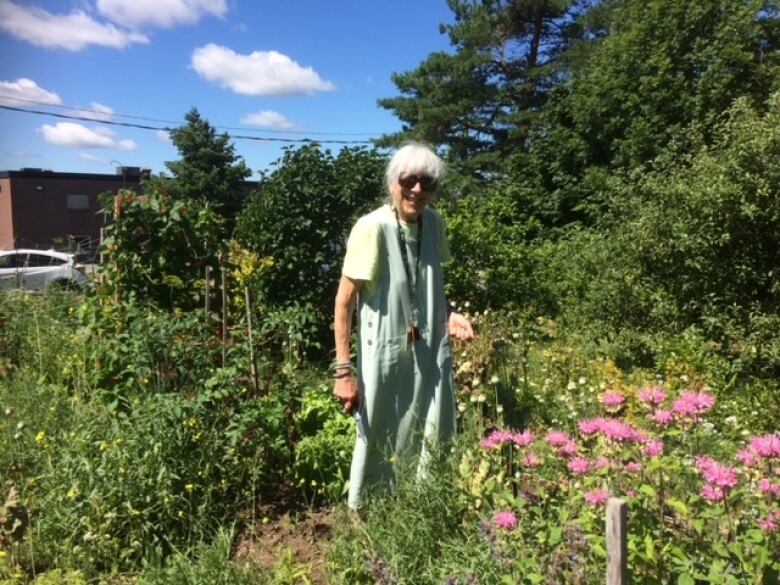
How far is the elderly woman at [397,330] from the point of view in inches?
97.7

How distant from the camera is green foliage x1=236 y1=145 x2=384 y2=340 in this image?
592 cm

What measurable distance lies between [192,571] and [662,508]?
1704 millimetres

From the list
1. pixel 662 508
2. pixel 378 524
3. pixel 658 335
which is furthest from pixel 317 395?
pixel 658 335

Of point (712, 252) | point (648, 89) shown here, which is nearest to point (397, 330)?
point (712, 252)

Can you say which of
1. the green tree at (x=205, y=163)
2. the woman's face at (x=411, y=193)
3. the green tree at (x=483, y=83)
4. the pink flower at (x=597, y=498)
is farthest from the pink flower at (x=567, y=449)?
the green tree at (x=205, y=163)

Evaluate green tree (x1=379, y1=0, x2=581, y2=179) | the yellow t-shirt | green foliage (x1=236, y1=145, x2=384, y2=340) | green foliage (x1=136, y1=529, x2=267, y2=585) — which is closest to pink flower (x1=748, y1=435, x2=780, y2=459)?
the yellow t-shirt

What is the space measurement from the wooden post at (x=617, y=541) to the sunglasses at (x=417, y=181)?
1.45 metres

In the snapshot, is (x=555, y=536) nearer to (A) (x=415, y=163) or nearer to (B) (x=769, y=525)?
(B) (x=769, y=525)

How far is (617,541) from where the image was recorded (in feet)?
4.54

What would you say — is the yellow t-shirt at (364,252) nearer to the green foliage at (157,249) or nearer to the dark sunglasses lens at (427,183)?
the dark sunglasses lens at (427,183)

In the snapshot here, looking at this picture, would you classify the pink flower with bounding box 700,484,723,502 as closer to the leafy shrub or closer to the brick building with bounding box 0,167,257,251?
the leafy shrub

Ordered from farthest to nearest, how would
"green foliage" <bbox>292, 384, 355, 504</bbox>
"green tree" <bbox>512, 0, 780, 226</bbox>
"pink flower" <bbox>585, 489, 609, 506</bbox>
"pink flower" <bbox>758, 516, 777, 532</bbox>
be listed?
"green tree" <bbox>512, 0, 780, 226</bbox> < "green foliage" <bbox>292, 384, 355, 504</bbox> < "pink flower" <bbox>585, 489, 609, 506</bbox> < "pink flower" <bbox>758, 516, 777, 532</bbox>

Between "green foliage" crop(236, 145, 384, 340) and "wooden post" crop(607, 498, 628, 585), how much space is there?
4.57 metres

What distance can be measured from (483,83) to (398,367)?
2053 centimetres
